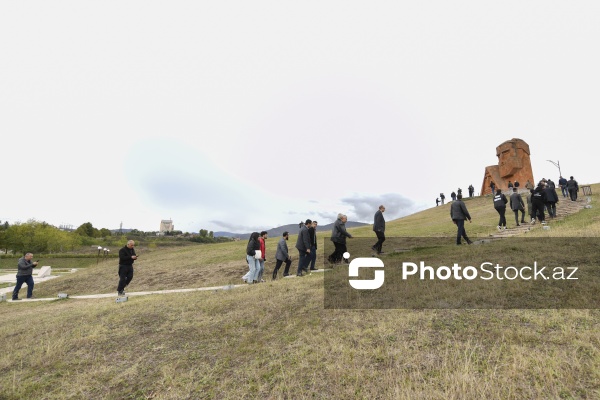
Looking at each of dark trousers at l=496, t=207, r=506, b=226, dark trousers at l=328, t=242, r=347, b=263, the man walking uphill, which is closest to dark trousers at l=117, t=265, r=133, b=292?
the man walking uphill

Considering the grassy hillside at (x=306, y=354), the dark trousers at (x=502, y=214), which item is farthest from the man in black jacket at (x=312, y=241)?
the dark trousers at (x=502, y=214)

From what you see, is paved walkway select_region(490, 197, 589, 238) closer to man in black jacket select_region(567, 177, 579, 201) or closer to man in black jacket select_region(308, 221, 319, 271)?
man in black jacket select_region(567, 177, 579, 201)

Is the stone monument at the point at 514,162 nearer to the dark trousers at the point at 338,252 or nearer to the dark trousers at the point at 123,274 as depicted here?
the dark trousers at the point at 338,252

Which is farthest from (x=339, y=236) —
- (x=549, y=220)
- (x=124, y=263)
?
(x=549, y=220)

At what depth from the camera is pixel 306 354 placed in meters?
4.49

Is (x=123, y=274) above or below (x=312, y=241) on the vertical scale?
below

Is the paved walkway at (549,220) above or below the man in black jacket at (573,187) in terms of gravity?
below

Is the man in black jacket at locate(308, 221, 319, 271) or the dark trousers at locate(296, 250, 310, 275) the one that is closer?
the dark trousers at locate(296, 250, 310, 275)

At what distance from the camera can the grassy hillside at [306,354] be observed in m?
3.49

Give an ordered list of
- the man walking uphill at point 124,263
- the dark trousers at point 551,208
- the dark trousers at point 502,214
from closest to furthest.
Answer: the man walking uphill at point 124,263, the dark trousers at point 502,214, the dark trousers at point 551,208

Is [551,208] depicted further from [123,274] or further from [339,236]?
[123,274]

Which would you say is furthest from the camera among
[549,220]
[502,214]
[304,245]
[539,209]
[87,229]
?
[87,229]

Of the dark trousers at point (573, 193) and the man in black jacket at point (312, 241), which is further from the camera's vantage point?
the dark trousers at point (573, 193)

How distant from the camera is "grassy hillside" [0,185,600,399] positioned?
11.5ft
